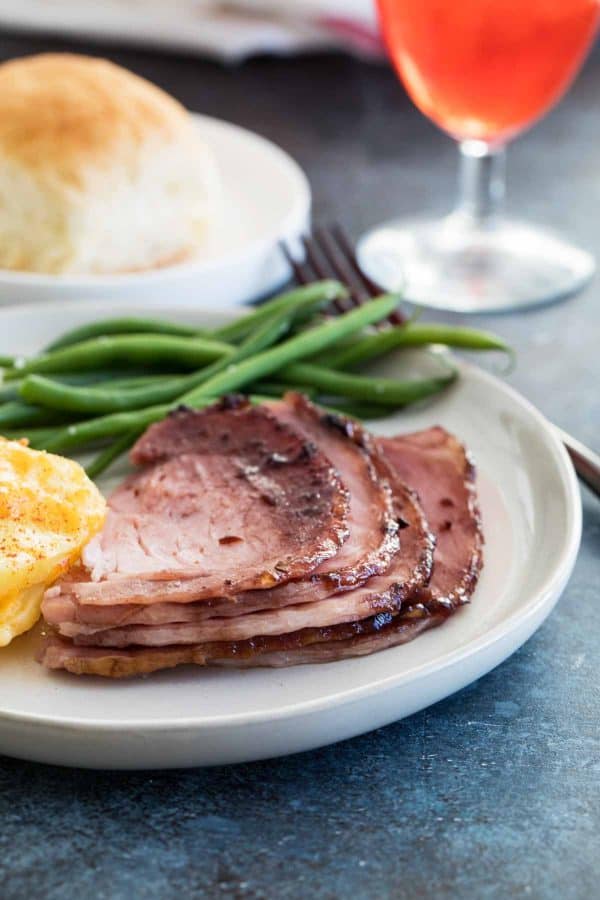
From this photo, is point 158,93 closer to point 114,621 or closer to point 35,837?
point 114,621

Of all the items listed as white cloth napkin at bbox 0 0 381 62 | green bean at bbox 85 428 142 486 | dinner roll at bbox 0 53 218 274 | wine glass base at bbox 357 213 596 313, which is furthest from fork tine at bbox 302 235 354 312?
white cloth napkin at bbox 0 0 381 62

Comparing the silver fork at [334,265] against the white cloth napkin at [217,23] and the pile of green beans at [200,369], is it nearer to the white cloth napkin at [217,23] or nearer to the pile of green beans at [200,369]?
the pile of green beans at [200,369]

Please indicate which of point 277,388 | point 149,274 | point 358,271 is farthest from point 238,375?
point 358,271

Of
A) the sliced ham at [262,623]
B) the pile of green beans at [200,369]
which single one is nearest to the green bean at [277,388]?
the pile of green beans at [200,369]

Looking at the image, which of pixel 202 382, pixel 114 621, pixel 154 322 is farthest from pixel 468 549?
pixel 154 322

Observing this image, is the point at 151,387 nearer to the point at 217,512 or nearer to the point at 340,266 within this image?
the point at 217,512

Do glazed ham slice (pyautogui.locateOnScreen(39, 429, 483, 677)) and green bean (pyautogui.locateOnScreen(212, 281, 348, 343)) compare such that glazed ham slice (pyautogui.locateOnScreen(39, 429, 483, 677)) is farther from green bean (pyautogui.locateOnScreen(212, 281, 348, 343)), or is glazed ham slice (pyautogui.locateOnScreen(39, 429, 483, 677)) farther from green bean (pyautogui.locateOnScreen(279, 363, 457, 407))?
green bean (pyautogui.locateOnScreen(212, 281, 348, 343))
